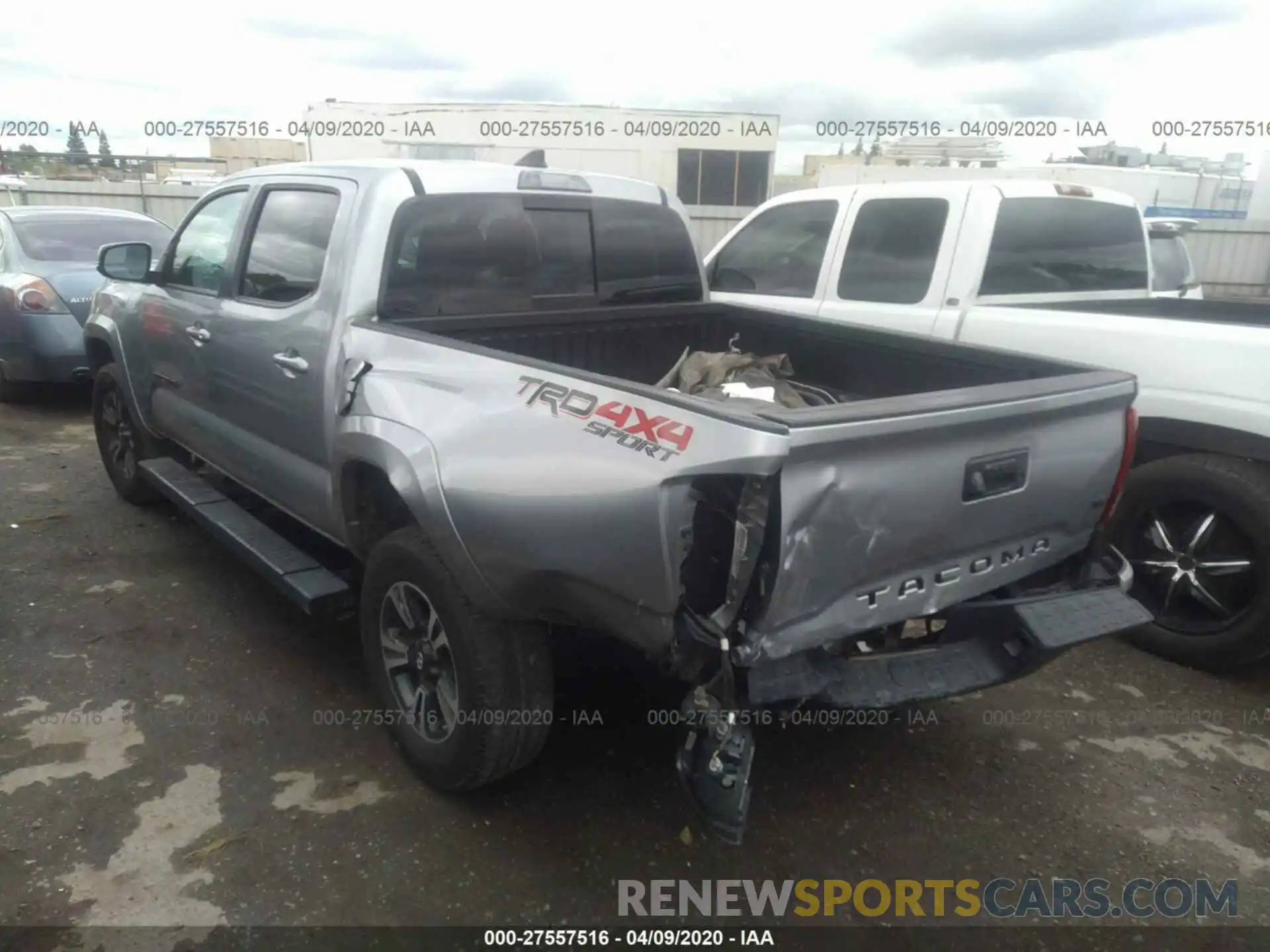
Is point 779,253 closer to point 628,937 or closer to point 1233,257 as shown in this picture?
point 628,937

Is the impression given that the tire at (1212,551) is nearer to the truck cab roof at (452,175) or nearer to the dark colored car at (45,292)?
the truck cab roof at (452,175)

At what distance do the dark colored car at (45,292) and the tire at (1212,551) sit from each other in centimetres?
711

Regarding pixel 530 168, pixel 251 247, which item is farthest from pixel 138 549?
pixel 530 168

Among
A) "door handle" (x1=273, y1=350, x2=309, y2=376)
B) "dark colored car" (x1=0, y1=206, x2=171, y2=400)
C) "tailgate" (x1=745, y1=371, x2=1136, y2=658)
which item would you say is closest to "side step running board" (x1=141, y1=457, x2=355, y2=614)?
"door handle" (x1=273, y1=350, x2=309, y2=376)

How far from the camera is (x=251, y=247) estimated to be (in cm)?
380

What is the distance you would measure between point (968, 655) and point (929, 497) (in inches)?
22.0

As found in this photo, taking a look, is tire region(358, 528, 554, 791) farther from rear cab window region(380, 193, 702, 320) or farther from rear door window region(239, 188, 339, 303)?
rear door window region(239, 188, 339, 303)

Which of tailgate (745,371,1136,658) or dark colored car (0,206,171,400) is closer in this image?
tailgate (745,371,1136,658)

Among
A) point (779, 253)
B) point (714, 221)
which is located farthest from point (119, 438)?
point (714, 221)

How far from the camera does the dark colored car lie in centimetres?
709

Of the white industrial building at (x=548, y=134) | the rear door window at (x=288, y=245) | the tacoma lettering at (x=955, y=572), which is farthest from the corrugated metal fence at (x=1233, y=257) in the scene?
the rear door window at (x=288, y=245)

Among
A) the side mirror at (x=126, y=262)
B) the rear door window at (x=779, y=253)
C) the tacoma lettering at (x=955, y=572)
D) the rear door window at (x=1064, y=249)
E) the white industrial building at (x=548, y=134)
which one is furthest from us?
the white industrial building at (x=548, y=134)

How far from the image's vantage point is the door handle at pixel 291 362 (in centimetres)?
331

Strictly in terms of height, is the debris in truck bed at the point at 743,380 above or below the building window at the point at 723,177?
below
